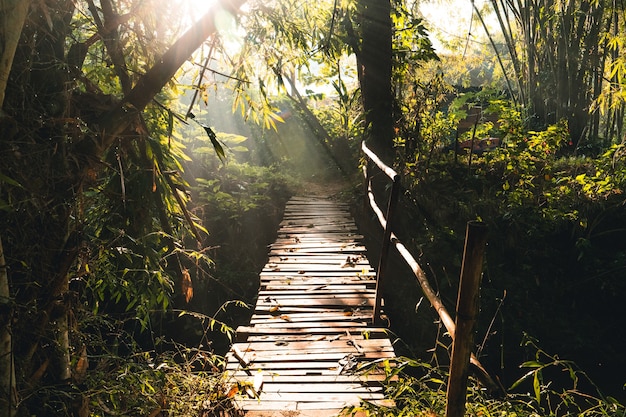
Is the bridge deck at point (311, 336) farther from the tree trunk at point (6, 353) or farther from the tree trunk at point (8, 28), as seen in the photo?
the tree trunk at point (8, 28)

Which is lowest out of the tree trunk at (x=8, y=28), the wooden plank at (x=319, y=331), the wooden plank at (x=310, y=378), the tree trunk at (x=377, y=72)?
the wooden plank at (x=310, y=378)

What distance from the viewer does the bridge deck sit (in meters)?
2.36

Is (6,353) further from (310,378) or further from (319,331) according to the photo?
(319,331)

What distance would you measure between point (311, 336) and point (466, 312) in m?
1.73

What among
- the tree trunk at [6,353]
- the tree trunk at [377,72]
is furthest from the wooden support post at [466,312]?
the tree trunk at [377,72]

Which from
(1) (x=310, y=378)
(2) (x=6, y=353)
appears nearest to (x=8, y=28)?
(2) (x=6, y=353)

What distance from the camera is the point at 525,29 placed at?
966 cm

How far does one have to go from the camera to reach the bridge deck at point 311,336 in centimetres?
236

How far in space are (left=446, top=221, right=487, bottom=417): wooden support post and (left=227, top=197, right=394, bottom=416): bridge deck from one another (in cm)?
55

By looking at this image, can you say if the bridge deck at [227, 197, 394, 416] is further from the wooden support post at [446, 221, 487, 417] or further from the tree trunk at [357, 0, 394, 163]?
the tree trunk at [357, 0, 394, 163]

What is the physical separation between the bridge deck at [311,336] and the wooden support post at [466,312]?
55cm

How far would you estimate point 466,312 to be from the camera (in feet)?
5.04

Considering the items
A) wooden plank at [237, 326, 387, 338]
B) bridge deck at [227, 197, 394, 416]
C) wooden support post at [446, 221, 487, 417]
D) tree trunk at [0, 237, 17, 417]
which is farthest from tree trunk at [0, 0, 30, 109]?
wooden plank at [237, 326, 387, 338]

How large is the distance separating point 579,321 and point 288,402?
5.74m
